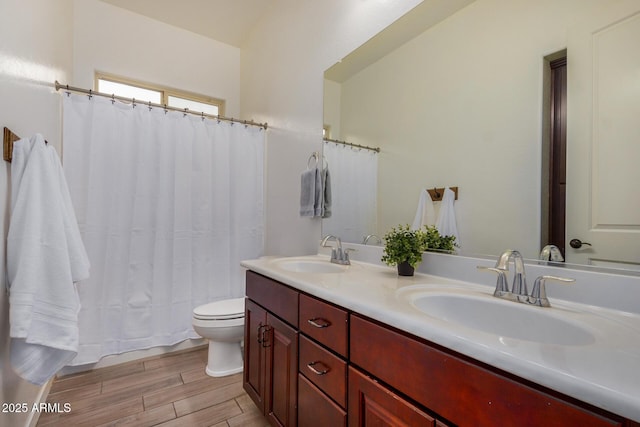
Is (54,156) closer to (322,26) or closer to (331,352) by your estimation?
(331,352)

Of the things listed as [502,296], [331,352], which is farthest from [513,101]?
[331,352]

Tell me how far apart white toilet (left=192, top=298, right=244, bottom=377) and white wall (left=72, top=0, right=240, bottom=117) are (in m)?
2.17

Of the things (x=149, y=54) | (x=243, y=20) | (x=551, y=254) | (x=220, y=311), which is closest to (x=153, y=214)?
(x=220, y=311)

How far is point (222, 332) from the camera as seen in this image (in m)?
1.97

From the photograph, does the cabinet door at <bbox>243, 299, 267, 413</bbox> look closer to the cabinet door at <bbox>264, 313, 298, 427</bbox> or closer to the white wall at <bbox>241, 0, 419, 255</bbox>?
the cabinet door at <bbox>264, 313, 298, 427</bbox>

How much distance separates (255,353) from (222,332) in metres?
0.49

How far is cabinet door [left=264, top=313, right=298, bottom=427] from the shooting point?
4.01 ft

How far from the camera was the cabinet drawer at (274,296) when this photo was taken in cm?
125

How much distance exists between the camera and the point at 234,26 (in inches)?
116

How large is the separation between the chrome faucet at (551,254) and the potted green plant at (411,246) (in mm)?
324

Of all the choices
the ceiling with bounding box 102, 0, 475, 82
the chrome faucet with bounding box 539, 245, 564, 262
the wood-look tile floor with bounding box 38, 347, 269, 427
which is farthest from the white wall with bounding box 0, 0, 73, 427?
the chrome faucet with bounding box 539, 245, 564, 262

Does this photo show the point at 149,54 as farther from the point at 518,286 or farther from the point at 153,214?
the point at 518,286

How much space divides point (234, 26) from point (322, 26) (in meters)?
1.40

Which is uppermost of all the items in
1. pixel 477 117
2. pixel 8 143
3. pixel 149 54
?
pixel 149 54
